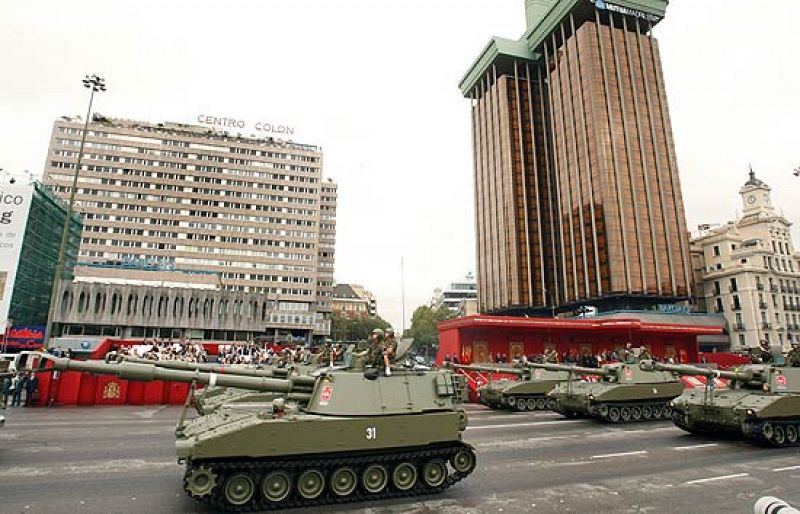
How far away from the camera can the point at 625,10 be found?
218ft

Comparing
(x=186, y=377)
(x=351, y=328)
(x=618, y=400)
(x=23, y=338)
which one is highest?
(x=351, y=328)

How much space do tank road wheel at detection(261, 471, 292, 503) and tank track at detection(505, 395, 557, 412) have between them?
14.1 m

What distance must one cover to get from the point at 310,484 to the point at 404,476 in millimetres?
1686

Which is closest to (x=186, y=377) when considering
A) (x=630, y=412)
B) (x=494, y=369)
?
(x=494, y=369)

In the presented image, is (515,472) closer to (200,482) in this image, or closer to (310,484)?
(310,484)

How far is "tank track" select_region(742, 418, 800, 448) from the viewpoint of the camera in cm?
1221

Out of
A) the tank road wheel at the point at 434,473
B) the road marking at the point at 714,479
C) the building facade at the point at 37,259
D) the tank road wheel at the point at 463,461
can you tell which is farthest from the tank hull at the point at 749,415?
the building facade at the point at 37,259

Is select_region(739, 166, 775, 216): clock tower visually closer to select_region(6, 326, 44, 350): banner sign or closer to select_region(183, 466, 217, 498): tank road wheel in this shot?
select_region(183, 466, 217, 498): tank road wheel

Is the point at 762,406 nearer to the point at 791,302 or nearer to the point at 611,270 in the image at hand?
the point at 611,270

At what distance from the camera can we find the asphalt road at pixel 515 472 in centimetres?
752

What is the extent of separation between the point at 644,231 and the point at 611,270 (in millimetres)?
7015

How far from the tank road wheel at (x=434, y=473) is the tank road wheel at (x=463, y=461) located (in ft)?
0.71

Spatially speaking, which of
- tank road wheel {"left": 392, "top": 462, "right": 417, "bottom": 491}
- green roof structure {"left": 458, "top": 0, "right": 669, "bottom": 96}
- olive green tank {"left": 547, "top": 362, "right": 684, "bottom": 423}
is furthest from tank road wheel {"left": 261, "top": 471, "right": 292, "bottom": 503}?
green roof structure {"left": 458, "top": 0, "right": 669, "bottom": 96}

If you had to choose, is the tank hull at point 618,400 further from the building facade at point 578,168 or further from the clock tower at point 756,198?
the clock tower at point 756,198
